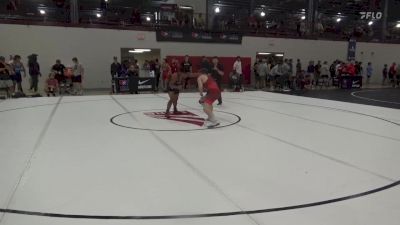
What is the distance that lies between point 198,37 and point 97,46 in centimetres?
572

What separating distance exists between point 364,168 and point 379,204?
1222 mm

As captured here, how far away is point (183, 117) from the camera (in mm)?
8523

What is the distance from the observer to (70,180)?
4.07 meters

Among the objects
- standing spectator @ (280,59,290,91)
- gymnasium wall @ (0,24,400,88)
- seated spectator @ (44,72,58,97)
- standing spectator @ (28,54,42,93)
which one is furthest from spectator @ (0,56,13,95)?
standing spectator @ (280,59,290,91)

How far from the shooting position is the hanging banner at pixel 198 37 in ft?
65.3

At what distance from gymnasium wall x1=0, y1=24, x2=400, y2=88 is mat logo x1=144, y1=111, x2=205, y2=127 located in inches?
419

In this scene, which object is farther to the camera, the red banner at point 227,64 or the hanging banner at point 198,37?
the red banner at point 227,64

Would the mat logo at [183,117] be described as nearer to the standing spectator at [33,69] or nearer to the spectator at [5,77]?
the spectator at [5,77]

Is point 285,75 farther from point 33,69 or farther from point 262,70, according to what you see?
point 33,69

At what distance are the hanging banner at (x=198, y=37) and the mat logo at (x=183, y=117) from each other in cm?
1149

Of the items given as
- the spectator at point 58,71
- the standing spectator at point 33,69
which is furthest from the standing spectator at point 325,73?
the standing spectator at point 33,69

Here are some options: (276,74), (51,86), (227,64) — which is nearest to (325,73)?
(276,74)

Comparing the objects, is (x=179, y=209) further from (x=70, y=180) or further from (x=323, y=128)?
(x=323, y=128)

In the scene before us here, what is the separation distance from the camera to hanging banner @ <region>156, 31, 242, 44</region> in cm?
1992
